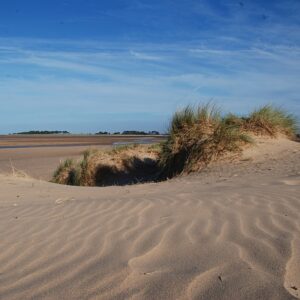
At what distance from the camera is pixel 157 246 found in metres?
3.17

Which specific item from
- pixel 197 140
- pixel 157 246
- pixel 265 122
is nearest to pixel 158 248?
pixel 157 246

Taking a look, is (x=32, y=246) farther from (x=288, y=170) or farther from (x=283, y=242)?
(x=288, y=170)

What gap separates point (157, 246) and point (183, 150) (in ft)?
23.2

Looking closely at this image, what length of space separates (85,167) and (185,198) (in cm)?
691

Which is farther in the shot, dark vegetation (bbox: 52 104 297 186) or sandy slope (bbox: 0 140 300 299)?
dark vegetation (bbox: 52 104 297 186)

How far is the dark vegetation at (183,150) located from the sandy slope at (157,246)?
380 centimetres

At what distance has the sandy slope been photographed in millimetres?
2420

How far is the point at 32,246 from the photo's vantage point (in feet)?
11.4

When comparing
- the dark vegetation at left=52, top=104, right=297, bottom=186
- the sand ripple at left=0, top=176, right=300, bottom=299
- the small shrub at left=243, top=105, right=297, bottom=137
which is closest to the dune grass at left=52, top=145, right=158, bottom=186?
the dark vegetation at left=52, top=104, right=297, bottom=186

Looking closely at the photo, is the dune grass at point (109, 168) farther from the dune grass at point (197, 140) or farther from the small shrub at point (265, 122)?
the small shrub at point (265, 122)

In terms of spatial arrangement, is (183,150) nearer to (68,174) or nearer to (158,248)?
(68,174)

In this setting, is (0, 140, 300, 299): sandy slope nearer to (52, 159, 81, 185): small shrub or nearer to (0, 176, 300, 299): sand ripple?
(0, 176, 300, 299): sand ripple

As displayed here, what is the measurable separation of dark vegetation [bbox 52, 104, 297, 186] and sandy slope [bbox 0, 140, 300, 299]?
3804 mm

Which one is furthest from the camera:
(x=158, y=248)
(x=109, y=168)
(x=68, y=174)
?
(x=109, y=168)
